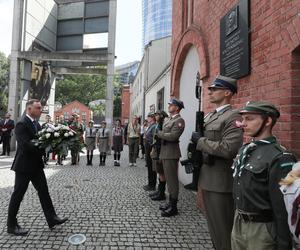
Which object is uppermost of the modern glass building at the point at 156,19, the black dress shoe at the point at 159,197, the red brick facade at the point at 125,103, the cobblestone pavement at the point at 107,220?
the modern glass building at the point at 156,19

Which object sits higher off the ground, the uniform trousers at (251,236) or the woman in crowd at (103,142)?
the woman in crowd at (103,142)

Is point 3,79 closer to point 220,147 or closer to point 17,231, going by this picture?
point 17,231

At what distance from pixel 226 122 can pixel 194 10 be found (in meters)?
5.11

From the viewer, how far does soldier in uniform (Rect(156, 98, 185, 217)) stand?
5.92 metres

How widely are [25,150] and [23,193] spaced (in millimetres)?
604

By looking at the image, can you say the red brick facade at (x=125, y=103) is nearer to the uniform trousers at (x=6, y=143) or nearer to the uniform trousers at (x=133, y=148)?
the uniform trousers at (x=6, y=143)

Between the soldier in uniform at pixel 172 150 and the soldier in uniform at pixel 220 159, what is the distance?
230 centimetres

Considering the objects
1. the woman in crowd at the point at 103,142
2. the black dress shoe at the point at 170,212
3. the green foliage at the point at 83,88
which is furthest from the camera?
the green foliage at the point at 83,88

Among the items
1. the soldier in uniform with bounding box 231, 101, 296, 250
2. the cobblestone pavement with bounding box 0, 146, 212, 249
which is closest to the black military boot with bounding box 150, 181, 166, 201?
the cobblestone pavement with bounding box 0, 146, 212, 249

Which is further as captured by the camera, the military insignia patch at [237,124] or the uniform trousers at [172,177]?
the uniform trousers at [172,177]

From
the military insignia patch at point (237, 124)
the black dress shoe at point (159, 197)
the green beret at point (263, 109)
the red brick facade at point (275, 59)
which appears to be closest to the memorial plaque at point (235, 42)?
the red brick facade at point (275, 59)

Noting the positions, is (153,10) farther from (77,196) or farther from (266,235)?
(266,235)

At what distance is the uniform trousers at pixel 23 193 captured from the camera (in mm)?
4773

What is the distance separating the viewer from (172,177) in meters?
5.98
